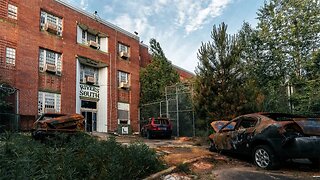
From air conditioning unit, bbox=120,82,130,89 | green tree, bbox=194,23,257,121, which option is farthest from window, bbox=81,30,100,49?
green tree, bbox=194,23,257,121

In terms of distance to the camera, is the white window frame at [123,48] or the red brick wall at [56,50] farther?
the white window frame at [123,48]

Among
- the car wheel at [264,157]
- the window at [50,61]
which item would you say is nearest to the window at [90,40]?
the window at [50,61]

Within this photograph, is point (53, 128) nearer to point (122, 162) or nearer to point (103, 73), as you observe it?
point (122, 162)

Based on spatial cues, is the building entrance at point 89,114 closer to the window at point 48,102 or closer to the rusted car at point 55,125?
the window at point 48,102

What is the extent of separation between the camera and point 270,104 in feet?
67.0

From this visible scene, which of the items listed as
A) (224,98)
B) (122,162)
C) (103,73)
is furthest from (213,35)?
(103,73)

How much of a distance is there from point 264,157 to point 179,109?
55.3 ft

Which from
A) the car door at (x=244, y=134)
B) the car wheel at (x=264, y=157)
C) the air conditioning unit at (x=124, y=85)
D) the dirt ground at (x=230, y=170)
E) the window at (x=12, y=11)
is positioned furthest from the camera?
the air conditioning unit at (x=124, y=85)

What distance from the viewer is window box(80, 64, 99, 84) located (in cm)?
2817

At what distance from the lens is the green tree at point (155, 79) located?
107 feet

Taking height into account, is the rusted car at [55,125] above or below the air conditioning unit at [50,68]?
below

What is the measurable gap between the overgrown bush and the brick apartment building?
16.1 meters

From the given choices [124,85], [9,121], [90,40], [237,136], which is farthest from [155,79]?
[237,136]

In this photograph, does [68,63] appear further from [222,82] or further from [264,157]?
[264,157]
